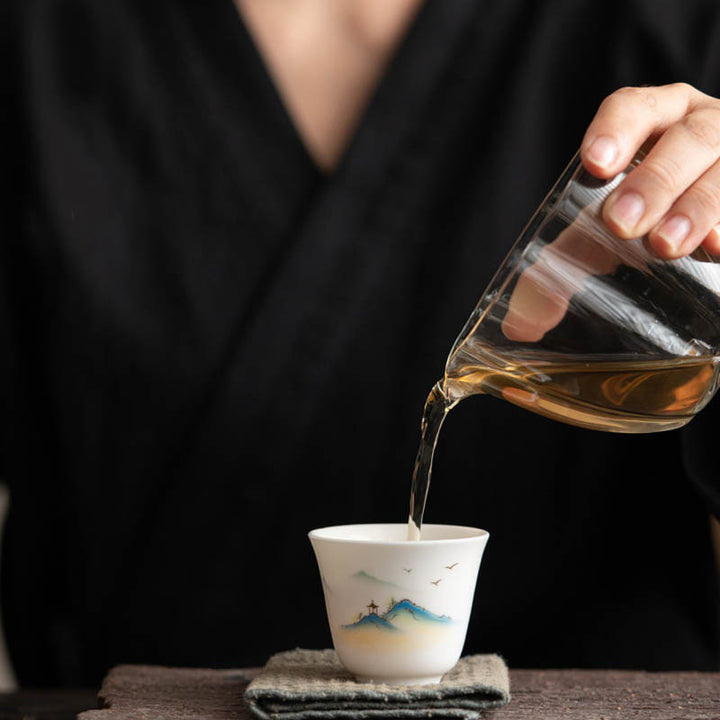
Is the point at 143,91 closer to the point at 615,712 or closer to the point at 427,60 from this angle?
the point at 427,60

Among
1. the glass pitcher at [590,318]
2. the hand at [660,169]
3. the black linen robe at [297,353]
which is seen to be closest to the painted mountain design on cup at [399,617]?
the glass pitcher at [590,318]

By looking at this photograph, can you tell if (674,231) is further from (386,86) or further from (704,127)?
(386,86)

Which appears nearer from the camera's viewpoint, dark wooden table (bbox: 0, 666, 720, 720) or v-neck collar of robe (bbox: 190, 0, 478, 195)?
dark wooden table (bbox: 0, 666, 720, 720)

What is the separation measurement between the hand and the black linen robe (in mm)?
350

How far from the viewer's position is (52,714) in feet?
2.21

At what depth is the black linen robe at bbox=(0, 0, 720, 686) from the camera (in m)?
0.97

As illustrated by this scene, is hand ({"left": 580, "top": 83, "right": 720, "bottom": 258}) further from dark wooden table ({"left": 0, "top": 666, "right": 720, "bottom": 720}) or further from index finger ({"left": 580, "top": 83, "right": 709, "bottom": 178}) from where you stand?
dark wooden table ({"left": 0, "top": 666, "right": 720, "bottom": 720})

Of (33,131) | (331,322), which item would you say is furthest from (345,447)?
(33,131)

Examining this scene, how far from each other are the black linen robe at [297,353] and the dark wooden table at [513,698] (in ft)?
0.76

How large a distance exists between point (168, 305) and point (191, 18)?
A: 28cm

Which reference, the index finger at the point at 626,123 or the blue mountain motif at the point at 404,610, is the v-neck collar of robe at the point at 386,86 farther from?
the blue mountain motif at the point at 404,610

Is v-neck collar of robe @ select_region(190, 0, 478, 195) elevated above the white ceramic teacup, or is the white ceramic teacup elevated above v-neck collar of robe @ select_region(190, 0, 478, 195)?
v-neck collar of robe @ select_region(190, 0, 478, 195)

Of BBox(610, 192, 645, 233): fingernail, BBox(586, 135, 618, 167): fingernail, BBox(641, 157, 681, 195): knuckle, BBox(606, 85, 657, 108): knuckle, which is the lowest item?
BBox(610, 192, 645, 233): fingernail

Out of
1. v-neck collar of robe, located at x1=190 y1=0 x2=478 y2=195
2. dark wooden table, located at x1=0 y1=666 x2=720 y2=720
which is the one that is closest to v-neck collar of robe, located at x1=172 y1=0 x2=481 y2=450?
v-neck collar of robe, located at x1=190 y1=0 x2=478 y2=195
